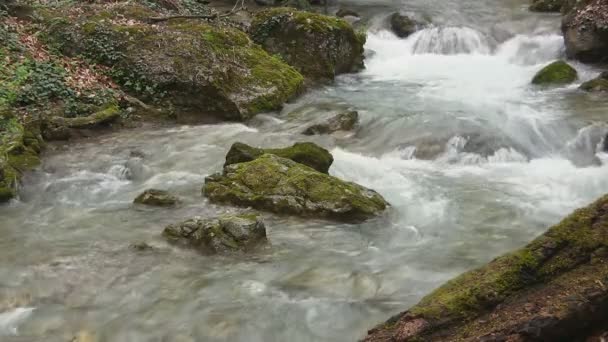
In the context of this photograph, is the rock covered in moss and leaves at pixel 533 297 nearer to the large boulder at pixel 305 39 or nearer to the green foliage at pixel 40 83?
the green foliage at pixel 40 83

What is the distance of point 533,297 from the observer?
10.3 ft

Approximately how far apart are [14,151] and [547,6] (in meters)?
19.7

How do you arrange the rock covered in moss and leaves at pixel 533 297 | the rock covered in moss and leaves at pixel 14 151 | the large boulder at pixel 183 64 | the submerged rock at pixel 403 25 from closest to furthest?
the rock covered in moss and leaves at pixel 533 297 → the rock covered in moss and leaves at pixel 14 151 → the large boulder at pixel 183 64 → the submerged rock at pixel 403 25

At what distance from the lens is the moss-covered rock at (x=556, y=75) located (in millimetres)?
14656

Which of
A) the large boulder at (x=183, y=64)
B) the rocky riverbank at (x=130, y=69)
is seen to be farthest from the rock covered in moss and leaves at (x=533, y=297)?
the large boulder at (x=183, y=64)

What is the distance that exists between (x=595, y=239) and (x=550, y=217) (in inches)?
191

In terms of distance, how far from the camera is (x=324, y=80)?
15.8 meters

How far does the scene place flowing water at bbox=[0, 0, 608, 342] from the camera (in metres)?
5.34

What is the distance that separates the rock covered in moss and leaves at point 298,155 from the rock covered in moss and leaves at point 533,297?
5.24 m

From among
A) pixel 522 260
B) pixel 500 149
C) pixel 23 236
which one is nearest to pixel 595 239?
pixel 522 260

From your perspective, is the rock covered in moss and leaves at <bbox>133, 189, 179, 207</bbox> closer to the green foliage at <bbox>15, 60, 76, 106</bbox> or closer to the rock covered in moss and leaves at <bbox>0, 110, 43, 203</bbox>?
the rock covered in moss and leaves at <bbox>0, 110, 43, 203</bbox>

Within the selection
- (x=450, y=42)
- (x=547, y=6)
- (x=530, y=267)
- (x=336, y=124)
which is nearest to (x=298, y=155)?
(x=336, y=124)

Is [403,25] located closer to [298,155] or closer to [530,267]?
[298,155]

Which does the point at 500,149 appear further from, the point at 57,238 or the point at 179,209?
the point at 57,238
